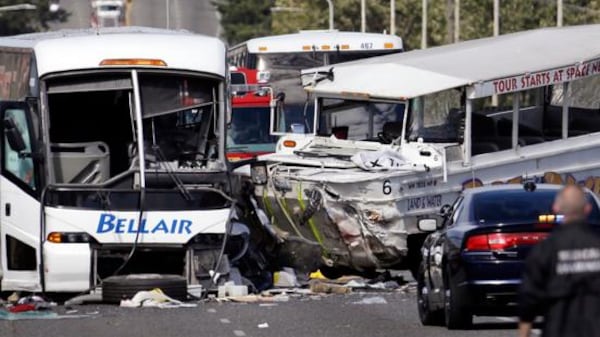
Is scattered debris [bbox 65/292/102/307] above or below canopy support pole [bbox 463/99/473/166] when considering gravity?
below

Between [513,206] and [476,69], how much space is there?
7.81 meters

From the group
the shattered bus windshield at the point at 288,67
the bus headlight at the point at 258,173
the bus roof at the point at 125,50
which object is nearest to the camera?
the bus roof at the point at 125,50

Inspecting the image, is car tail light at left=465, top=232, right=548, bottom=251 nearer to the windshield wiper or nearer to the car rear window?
the car rear window

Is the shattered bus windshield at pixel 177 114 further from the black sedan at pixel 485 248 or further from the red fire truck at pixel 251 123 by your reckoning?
the red fire truck at pixel 251 123

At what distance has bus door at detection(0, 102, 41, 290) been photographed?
2062cm

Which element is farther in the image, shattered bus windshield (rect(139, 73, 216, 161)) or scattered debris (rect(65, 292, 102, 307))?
shattered bus windshield (rect(139, 73, 216, 161))

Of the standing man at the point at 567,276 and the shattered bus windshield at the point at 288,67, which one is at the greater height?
the standing man at the point at 567,276

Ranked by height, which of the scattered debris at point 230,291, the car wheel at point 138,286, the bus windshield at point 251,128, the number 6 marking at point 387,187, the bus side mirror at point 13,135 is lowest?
the scattered debris at point 230,291

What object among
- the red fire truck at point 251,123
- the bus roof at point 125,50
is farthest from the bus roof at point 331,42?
the bus roof at point 125,50

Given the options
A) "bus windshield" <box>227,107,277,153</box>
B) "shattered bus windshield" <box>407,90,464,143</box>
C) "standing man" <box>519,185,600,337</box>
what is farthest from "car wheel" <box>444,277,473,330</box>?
"bus windshield" <box>227,107,277,153</box>

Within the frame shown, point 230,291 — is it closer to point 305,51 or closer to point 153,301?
point 153,301

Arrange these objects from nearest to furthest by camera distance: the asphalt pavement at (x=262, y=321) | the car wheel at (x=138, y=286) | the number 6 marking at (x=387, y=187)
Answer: the asphalt pavement at (x=262, y=321)
the car wheel at (x=138, y=286)
the number 6 marking at (x=387, y=187)

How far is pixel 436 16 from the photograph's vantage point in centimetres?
7050

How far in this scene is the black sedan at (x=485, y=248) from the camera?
15.2 meters
